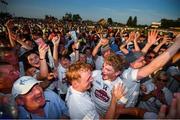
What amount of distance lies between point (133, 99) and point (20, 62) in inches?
61.2

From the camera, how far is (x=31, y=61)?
3.48m

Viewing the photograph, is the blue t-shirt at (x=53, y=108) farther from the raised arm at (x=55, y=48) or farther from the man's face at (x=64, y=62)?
the man's face at (x=64, y=62)

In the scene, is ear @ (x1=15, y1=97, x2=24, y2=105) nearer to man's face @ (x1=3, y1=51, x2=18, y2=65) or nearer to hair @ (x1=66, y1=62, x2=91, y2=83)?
hair @ (x1=66, y1=62, x2=91, y2=83)

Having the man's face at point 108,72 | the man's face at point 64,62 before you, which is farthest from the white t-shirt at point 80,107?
the man's face at point 64,62

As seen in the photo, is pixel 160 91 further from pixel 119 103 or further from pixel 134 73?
pixel 119 103

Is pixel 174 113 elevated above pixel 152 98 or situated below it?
above

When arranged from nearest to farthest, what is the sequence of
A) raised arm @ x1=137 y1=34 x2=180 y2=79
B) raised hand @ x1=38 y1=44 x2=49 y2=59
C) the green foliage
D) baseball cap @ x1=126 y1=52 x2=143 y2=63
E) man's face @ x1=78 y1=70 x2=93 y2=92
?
man's face @ x1=78 y1=70 x2=93 y2=92
raised arm @ x1=137 y1=34 x2=180 y2=79
raised hand @ x1=38 y1=44 x2=49 y2=59
baseball cap @ x1=126 y1=52 x2=143 y2=63
the green foliage

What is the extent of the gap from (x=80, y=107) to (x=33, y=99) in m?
0.38

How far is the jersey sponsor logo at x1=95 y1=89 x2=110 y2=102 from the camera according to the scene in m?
2.89

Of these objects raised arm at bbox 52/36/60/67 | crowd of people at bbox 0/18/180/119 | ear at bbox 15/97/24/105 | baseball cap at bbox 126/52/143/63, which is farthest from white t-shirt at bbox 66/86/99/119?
baseball cap at bbox 126/52/143/63

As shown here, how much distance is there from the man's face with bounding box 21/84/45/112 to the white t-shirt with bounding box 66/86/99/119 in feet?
0.80

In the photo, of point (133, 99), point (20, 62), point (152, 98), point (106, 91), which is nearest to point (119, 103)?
point (106, 91)

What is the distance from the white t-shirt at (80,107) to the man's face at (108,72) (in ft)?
1.70

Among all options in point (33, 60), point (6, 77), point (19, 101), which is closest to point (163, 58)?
point (19, 101)
